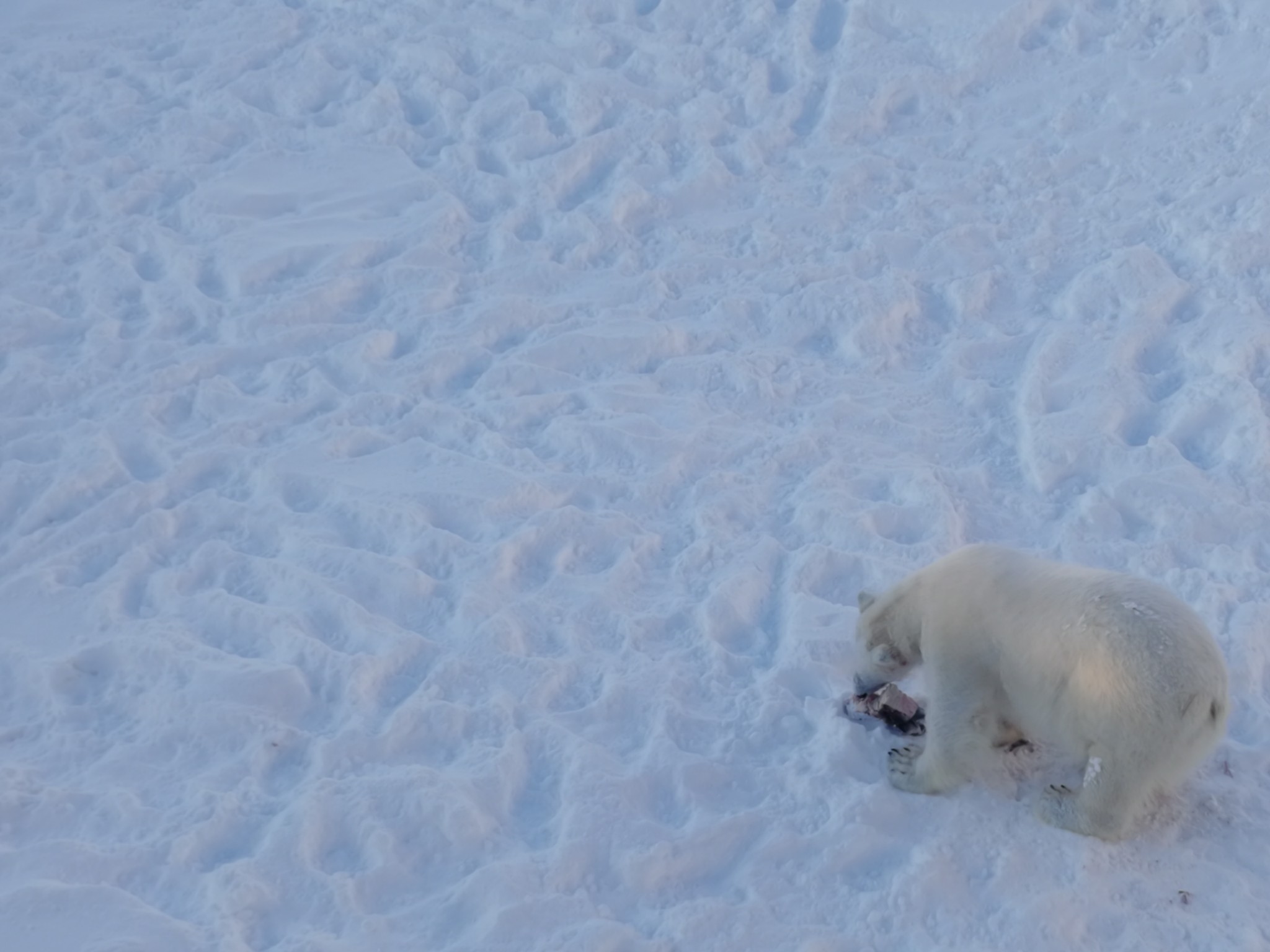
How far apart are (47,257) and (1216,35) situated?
758 cm

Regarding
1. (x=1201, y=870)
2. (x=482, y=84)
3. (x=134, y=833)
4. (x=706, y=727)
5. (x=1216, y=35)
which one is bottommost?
(x=134, y=833)

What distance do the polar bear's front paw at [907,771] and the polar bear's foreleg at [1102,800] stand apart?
1.42 feet

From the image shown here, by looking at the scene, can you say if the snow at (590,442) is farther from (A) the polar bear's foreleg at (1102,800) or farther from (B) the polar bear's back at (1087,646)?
(B) the polar bear's back at (1087,646)

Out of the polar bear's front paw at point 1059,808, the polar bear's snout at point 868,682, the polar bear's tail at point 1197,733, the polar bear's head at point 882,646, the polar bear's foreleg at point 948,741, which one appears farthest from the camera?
the polar bear's snout at point 868,682

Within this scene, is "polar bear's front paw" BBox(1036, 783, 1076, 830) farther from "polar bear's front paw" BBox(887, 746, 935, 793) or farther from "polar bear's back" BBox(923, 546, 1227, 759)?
"polar bear's front paw" BBox(887, 746, 935, 793)

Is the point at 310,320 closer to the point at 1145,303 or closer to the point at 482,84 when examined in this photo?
the point at 482,84

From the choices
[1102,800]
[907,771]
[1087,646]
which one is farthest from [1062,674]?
[907,771]

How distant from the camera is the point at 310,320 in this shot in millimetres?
7875

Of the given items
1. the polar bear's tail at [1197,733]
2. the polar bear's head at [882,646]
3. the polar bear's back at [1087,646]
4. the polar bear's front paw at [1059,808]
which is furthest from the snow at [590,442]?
the polar bear's back at [1087,646]

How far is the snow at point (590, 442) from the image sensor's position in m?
4.67

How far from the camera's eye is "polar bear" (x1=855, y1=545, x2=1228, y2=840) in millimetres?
4348

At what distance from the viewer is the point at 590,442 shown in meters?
6.89

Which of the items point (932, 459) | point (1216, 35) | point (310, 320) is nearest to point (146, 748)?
point (310, 320)

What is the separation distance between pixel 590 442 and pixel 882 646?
2.22m
